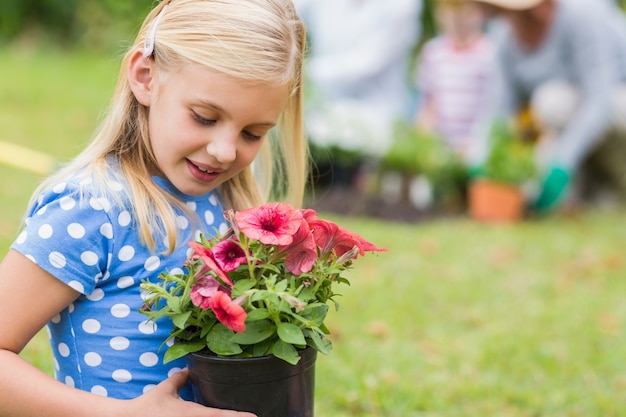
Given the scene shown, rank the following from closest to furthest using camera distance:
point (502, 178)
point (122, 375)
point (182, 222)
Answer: point (122, 375) < point (182, 222) < point (502, 178)

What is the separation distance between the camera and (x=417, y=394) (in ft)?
9.18

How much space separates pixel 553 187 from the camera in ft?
17.3

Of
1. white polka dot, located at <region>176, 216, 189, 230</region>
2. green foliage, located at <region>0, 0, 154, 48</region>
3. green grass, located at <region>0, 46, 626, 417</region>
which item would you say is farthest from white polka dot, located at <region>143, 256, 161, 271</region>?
green foliage, located at <region>0, 0, 154, 48</region>

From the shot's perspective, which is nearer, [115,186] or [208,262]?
[208,262]

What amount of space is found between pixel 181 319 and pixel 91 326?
0.95ft

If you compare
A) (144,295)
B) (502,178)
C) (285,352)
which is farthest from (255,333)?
(502,178)

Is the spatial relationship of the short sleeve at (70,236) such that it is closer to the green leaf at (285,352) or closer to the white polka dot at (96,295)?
the white polka dot at (96,295)

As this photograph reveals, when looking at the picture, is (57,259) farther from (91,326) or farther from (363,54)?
(363,54)

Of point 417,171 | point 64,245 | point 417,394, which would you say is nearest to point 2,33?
point 417,171

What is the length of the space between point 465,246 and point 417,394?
1879mm

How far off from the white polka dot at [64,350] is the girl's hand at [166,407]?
0.82 ft

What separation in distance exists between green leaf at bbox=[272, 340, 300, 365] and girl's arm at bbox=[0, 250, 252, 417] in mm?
141

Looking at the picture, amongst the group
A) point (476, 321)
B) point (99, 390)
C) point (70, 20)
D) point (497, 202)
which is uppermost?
point (99, 390)

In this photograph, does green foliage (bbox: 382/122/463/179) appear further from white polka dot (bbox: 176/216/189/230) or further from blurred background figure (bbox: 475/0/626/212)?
white polka dot (bbox: 176/216/189/230)
